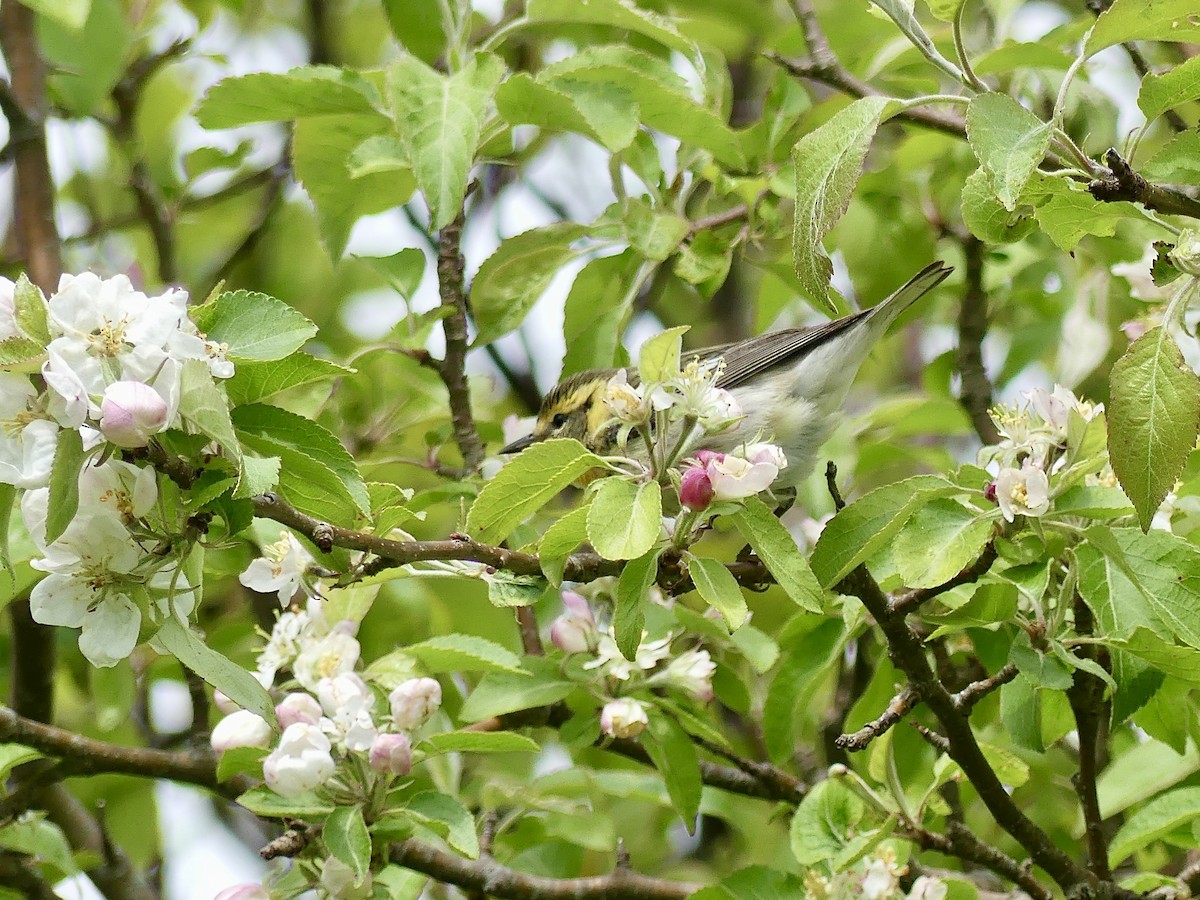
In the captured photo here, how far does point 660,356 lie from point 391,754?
3.07 ft

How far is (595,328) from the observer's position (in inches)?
139

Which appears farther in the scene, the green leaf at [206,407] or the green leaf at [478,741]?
the green leaf at [478,741]

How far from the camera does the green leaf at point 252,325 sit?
6.72 feet

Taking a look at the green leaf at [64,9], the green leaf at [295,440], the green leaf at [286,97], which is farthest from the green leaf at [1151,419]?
the green leaf at [64,9]

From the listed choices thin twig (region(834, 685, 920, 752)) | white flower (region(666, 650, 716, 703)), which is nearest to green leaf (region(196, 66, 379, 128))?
white flower (region(666, 650, 716, 703))

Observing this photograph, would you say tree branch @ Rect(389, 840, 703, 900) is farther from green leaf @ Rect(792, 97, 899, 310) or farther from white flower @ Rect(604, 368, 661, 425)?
green leaf @ Rect(792, 97, 899, 310)

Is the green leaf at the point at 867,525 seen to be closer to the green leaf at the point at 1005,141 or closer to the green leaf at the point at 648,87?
the green leaf at the point at 1005,141

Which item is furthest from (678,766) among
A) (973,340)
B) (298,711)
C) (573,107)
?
(973,340)

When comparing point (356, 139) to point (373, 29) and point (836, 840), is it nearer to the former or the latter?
point (836, 840)

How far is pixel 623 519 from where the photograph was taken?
2.08m

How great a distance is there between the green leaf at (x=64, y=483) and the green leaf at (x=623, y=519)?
72cm

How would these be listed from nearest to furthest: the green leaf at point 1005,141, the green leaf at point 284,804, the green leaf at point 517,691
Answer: the green leaf at point 1005,141 < the green leaf at point 284,804 < the green leaf at point 517,691

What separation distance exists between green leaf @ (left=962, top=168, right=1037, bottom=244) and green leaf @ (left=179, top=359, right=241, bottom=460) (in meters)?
1.20

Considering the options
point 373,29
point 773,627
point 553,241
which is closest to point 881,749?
point 553,241
